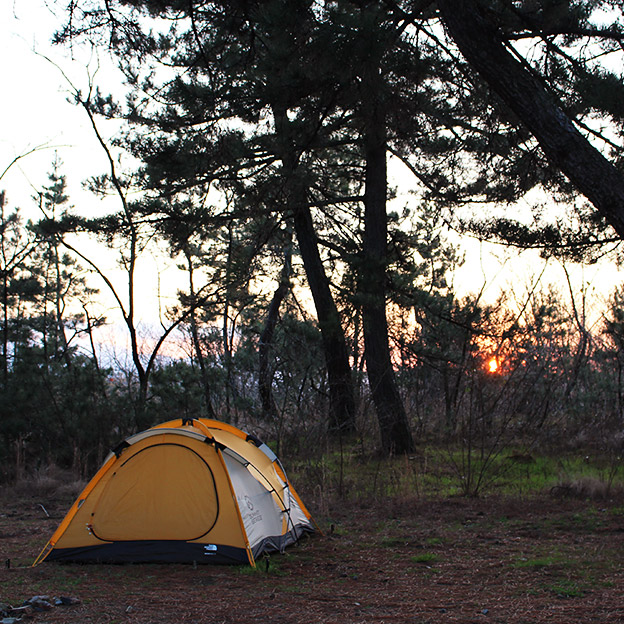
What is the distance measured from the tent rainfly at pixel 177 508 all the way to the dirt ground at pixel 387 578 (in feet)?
0.55

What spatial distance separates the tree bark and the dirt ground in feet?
9.54

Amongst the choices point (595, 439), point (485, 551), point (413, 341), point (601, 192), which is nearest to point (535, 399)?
point (595, 439)

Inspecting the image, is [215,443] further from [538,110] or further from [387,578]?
[538,110]

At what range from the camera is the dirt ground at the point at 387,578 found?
4.50 meters

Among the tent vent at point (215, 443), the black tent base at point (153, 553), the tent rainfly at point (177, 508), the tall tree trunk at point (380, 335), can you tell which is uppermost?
the tall tree trunk at point (380, 335)

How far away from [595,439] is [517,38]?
311 inches

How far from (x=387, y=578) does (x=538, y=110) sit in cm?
419

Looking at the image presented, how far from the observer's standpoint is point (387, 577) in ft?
17.9

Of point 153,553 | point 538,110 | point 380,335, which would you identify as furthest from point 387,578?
point 380,335

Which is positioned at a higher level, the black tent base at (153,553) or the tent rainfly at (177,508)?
the tent rainfly at (177,508)

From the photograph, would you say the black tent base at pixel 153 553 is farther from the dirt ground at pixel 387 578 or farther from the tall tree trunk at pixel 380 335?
the tall tree trunk at pixel 380 335

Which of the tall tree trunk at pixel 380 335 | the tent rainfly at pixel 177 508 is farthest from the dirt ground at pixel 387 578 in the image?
the tall tree trunk at pixel 380 335

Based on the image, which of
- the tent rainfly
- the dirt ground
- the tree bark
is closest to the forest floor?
the dirt ground

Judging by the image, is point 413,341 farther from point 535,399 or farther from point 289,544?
point 289,544
